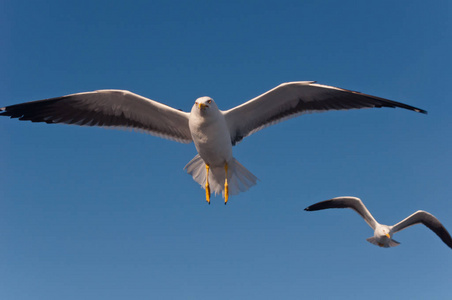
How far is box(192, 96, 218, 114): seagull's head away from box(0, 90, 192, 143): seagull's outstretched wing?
71 centimetres

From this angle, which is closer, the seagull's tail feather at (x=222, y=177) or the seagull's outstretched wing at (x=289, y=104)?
the seagull's outstretched wing at (x=289, y=104)

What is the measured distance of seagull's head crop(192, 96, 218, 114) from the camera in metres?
7.12

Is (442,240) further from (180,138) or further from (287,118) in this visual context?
(180,138)

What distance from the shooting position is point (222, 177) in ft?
27.1

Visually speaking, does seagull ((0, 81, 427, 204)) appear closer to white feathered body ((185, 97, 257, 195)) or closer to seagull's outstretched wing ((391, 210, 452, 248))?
white feathered body ((185, 97, 257, 195))

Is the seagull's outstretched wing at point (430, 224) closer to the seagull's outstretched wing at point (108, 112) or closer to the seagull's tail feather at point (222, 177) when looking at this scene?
the seagull's tail feather at point (222, 177)

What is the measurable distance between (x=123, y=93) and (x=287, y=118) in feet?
9.23

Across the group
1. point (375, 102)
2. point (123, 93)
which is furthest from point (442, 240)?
point (123, 93)

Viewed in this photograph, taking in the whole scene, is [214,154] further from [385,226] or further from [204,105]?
[385,226]

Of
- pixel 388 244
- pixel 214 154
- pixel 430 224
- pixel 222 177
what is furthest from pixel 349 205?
pixel 214 154

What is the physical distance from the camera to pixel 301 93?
312 inches

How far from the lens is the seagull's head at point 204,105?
7125mm

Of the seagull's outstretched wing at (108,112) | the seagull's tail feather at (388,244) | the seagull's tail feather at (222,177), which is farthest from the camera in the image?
the seagull's tail feather at (388,244)

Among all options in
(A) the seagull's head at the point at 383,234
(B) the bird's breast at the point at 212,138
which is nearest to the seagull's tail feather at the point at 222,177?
(B) the bird's breast at the point at 212,138
